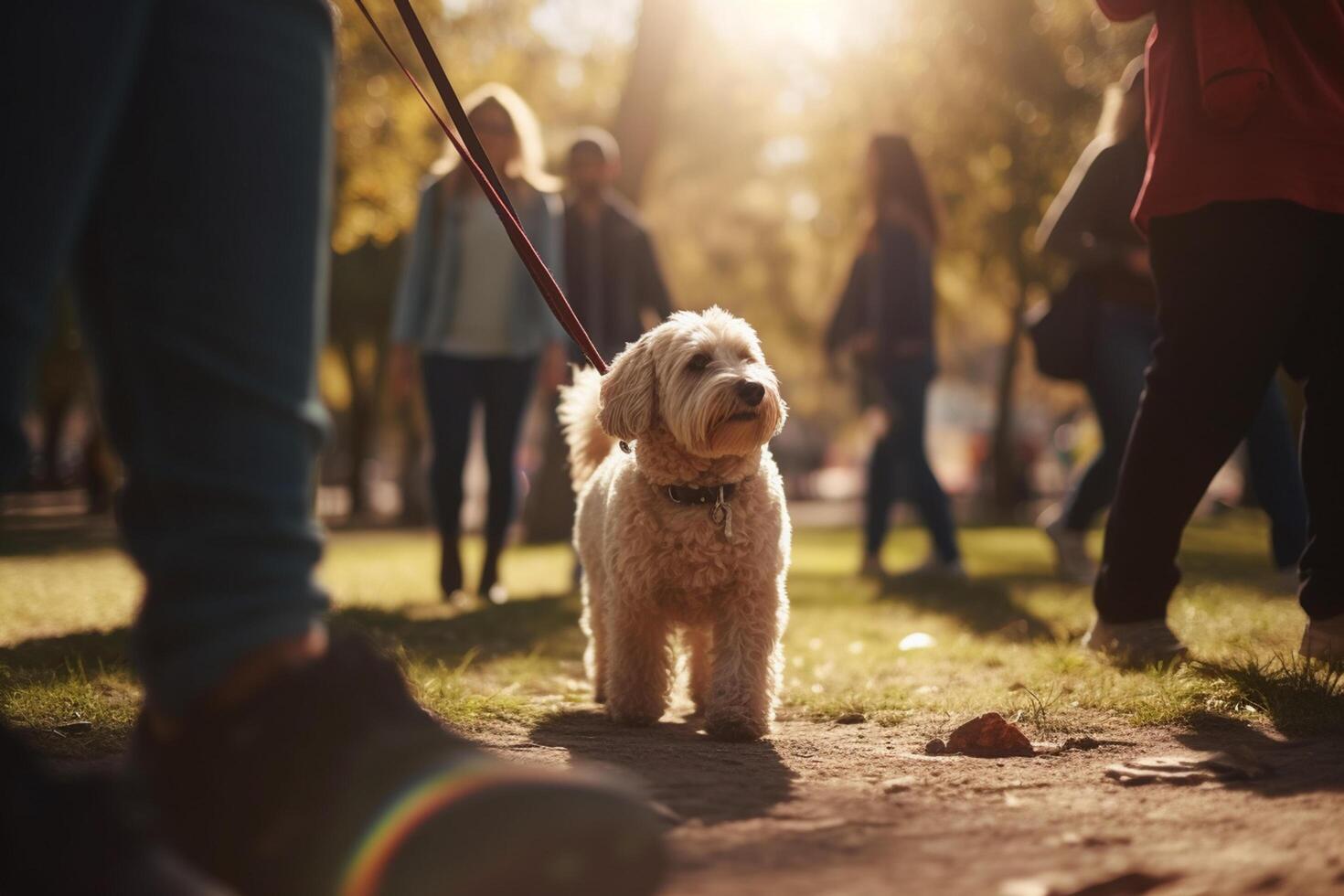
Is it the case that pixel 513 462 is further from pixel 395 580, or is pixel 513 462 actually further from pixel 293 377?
pixel 293 377

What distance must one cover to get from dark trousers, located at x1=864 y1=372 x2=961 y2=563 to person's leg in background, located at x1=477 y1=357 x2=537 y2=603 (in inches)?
118

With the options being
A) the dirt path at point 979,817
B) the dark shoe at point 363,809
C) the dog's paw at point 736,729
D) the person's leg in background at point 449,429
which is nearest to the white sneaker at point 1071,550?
the person's leg in background at point 449,429

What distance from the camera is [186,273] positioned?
1958mm

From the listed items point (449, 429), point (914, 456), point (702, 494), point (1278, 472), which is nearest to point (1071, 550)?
point (914, 456)

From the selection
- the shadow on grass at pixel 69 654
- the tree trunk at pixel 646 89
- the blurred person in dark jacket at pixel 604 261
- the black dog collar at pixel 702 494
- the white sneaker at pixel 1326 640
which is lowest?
the shadow on grass at pixel 69 654

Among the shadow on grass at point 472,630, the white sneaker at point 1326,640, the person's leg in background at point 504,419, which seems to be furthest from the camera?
the person's leg in background at point 504,419

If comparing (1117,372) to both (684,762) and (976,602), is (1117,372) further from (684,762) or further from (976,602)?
(684,762)

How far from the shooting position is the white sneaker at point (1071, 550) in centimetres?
854

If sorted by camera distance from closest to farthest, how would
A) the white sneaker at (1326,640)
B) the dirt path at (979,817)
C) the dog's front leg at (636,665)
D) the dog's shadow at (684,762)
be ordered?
1. the dirt path at (979,817)
2. the dog's shadow at (684,762)
3. the dog's front leg at (636,665)
4. the white sneaker at (1326,640)

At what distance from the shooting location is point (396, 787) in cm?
184

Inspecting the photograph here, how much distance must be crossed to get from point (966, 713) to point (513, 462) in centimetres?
456

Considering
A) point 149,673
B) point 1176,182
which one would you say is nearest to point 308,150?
point 149,673

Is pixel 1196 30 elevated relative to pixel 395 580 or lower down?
elevated

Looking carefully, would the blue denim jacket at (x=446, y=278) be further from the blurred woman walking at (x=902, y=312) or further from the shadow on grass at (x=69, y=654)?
the blurred woman walking at (x=902, y=312)
